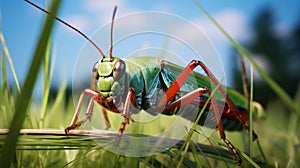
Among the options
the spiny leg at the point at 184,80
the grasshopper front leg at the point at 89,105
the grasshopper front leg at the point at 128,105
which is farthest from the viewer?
the spiny leg at the point at 184,80

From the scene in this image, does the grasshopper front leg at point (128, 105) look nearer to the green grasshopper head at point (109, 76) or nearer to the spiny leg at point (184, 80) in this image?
the green grasshopper head at point (109, 76)

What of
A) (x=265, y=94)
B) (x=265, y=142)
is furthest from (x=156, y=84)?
(x=265, y=94)

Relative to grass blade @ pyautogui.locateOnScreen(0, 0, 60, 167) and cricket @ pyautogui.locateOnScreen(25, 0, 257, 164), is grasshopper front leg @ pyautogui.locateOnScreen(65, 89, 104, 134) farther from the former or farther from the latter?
grass blade @ pyautogui.locateOnScreen(0, 0, 60, 167)

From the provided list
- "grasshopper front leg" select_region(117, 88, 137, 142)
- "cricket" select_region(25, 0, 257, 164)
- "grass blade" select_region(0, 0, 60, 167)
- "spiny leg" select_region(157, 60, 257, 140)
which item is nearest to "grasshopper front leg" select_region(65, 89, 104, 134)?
"cricket" select_region(25, 0, 257, 164)

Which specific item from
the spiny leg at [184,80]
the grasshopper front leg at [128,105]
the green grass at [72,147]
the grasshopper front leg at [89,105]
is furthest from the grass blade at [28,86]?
the spiny leg at [184,80]

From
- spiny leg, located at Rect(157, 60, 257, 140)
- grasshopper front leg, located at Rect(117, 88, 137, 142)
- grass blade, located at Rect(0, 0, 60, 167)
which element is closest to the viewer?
grass blade, located at Rect(0, 0, 60, 167)

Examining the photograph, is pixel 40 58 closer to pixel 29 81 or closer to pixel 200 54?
pixel 29 81
